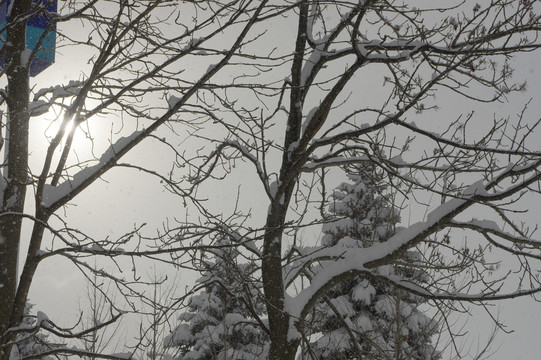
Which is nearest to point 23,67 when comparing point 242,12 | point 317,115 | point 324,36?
point 242,12

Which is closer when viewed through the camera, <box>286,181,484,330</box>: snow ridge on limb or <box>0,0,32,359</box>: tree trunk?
<box>0,0,32,359</box>: tree trunk

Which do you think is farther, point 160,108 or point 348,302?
point 348,302

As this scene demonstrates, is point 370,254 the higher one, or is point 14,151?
point 14,151

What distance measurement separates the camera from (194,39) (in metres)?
4.16

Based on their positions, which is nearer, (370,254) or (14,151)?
(14,151)

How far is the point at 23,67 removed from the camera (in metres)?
4.55

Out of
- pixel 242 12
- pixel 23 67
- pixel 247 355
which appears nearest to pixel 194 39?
pixel 242 12

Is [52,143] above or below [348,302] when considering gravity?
below

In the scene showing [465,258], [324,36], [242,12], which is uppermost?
[324,36]

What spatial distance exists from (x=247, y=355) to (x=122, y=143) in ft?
54.1

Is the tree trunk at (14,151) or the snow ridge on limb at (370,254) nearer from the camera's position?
the tree trunk at (14,151)

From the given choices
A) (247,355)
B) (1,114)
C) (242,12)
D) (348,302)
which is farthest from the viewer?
(247,355)

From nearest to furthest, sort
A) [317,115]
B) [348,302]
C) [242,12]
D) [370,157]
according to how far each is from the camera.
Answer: [242,12] → [370,157] → [317,115] → [348,302]

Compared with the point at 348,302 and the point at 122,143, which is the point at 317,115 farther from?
the point at 348,302
